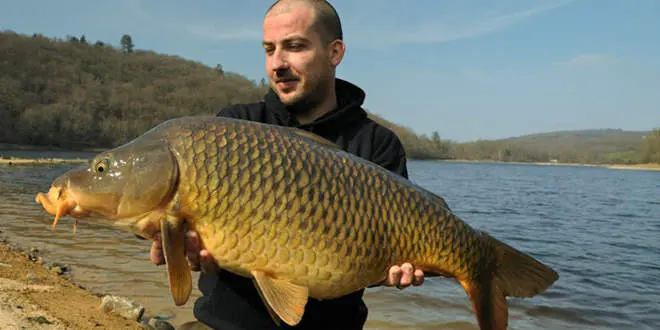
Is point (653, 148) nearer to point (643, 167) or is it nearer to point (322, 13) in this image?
point (643, 167)

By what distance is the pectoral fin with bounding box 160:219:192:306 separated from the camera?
5.98 ft

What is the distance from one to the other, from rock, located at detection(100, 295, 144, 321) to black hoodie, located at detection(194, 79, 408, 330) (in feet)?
6.94

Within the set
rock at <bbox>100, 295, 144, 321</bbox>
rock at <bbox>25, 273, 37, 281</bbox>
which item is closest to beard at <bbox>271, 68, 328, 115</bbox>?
rock at <bbox>100, 295, 144, 321</bbox>

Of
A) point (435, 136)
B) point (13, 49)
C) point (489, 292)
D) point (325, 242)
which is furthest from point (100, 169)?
point (435, 136)

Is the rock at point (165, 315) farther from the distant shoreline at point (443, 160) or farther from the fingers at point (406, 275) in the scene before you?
the distant shoreline at point (443, 160)

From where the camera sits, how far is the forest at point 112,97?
197 feet

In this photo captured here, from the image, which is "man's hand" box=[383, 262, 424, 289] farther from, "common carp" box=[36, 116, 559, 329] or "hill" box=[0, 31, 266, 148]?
"hill" box=[0, 31, 266, 148]

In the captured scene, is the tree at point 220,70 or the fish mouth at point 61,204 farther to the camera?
the tree at point 220,70

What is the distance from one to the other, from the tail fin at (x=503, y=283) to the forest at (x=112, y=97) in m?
61.5

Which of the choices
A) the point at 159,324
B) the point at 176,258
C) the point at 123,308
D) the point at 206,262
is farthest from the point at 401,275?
the point at 123,308

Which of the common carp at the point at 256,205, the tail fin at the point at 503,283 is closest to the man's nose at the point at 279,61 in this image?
the common carp at the point at 256,205

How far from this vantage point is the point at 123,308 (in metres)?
4.36

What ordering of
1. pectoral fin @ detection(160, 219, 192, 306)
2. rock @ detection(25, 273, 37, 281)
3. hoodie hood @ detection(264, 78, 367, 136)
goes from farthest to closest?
rock @ detection(25, 273, 37, 281) < hoodie hood @ detection(264, 78, 367, 136) < pectoral fin @ detection(160, 219, 192, 306)

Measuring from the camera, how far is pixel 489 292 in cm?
238
